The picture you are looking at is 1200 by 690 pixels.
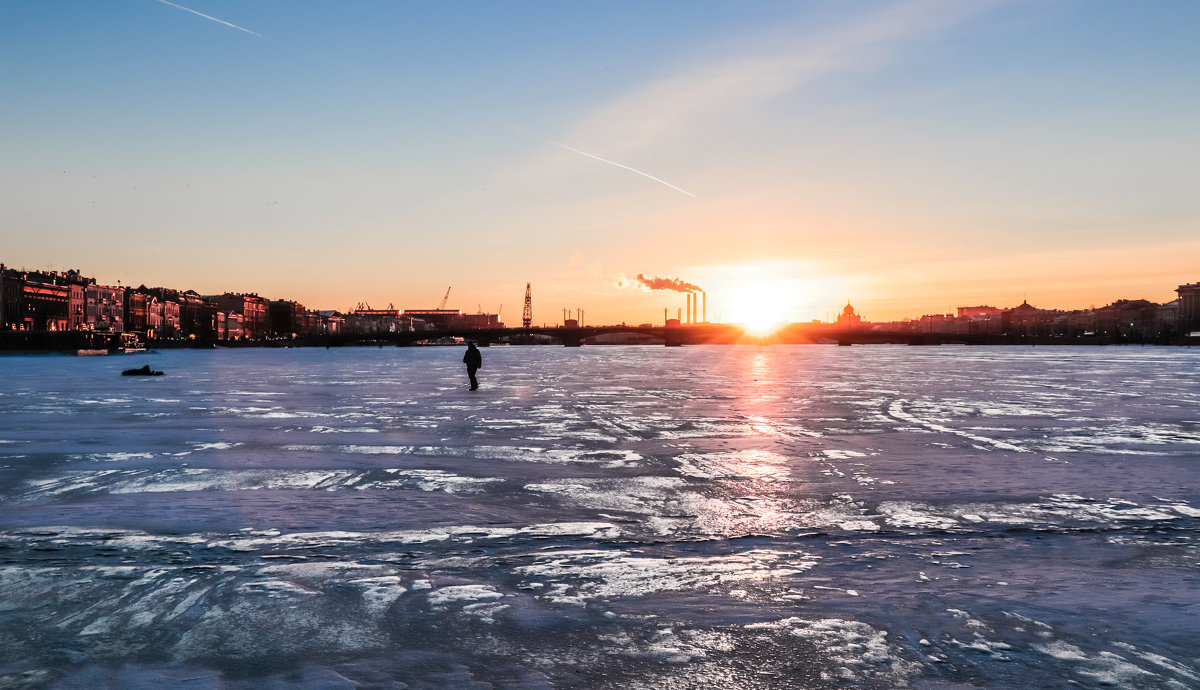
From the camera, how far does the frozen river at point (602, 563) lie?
207 inches

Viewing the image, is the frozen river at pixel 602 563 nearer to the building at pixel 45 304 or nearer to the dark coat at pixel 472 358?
the dark coat at pixel 472 358

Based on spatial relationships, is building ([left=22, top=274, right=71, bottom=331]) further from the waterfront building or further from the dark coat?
the dark coat

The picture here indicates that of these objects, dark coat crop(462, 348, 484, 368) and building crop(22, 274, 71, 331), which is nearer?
dark coat crop(462, 348, 484, 368)

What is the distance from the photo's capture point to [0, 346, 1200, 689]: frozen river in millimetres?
Result: 5258

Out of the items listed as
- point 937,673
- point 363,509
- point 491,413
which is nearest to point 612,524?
point 363,509

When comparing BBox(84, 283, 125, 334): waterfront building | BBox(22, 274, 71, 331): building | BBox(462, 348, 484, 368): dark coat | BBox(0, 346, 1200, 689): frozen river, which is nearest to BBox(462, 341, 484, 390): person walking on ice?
BBox(462, 348, 484, 368): dark coat

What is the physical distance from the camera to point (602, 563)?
7.52 metres

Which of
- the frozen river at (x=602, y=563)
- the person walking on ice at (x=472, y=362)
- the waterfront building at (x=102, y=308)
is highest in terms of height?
the waterfront building at (x=102, y=308)

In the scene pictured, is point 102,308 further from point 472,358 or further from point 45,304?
point 472,358

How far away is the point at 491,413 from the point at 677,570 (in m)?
16.9

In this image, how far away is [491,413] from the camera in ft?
78.2

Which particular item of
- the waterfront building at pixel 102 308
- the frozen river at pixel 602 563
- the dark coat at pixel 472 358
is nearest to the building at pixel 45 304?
the waterfront building at pixel 102 308

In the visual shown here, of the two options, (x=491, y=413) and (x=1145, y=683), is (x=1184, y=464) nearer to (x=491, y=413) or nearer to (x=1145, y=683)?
(x=1145, y=683)

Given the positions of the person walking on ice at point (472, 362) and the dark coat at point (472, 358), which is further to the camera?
the dark coat at point (472, 358)
